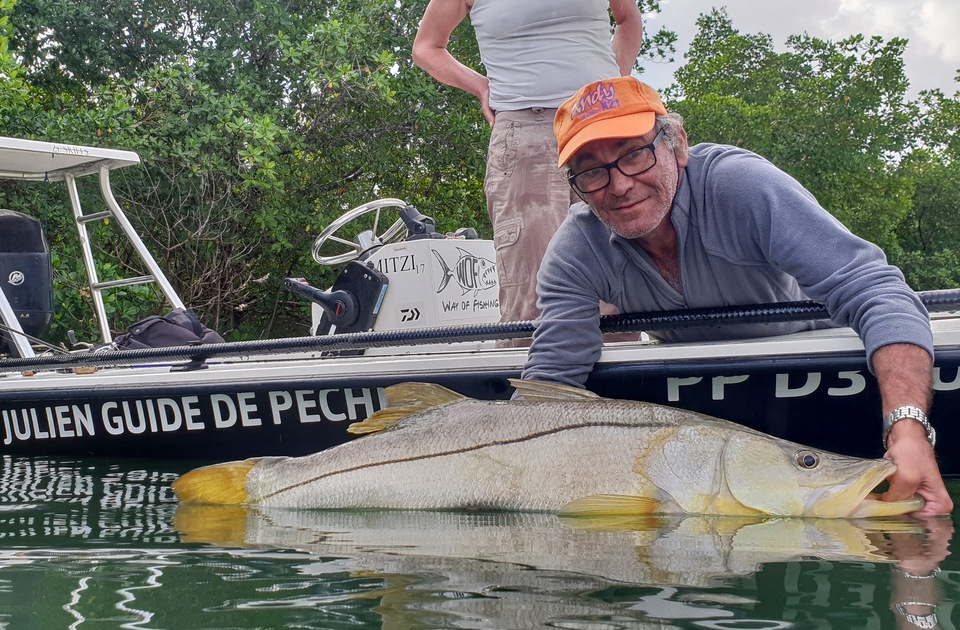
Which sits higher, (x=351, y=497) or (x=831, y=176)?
(x=831, y=176)

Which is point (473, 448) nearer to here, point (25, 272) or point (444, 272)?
point (444, 272)

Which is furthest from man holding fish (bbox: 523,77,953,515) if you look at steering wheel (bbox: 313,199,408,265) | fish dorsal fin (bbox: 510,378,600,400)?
steering wheel (bbox: 313,199,408,265)

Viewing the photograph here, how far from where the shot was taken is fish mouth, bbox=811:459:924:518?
7.93ft

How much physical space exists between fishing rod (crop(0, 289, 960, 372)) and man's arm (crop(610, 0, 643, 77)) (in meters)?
1.61

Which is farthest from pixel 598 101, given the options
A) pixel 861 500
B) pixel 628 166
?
pixel 861 500

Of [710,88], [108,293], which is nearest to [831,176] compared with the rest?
[710,88]

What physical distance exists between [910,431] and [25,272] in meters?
5.17

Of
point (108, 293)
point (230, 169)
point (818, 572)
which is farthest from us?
point (230, 169)

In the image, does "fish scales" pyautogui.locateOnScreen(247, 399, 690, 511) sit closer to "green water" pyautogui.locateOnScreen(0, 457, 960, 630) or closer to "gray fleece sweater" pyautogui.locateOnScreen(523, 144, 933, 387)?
"green water" pyautogui.locateOnScreen(0, 457, 960, 630)

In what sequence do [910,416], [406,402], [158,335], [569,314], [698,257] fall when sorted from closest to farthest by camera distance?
1. [910,416]
2. [406,402]
3. [698,257]
4. [569,314]
5. [158,335]

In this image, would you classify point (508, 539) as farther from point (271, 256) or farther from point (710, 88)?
point (710, 88)

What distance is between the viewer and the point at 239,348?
409 centimetres

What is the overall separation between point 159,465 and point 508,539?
249 centimetres

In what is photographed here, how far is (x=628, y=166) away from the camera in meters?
3.05
